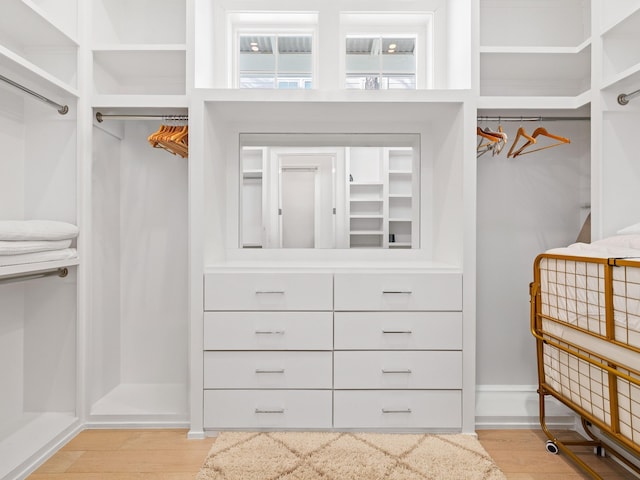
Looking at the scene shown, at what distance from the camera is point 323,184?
2.39m

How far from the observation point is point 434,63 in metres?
2.40

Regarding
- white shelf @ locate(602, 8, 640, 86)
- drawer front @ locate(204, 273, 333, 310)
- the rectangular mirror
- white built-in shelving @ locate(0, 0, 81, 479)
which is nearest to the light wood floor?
white built-in shelving @ locate(0, 0, 81, 479)

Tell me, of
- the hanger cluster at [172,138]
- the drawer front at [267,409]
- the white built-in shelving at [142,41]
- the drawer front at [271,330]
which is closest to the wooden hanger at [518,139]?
the drawer front at [271,330]

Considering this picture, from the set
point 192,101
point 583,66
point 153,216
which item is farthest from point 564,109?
point 153,216

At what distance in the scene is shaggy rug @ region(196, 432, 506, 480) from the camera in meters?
1.63

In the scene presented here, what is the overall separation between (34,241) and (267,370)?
116 cm

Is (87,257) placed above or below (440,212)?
below

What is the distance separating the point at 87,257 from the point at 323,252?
127 centimetres

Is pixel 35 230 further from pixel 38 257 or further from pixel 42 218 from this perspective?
pixel 42 218

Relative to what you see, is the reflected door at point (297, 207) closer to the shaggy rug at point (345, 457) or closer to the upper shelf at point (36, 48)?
the shaggy rug at point (345, 457)

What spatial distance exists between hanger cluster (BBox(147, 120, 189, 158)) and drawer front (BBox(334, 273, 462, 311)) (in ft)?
3.48

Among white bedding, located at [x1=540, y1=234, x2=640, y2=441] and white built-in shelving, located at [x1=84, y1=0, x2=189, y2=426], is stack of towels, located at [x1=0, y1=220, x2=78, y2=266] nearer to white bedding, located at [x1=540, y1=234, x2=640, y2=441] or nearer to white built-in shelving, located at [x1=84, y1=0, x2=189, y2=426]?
white built-in shelving, located at [x1=84, y1=0, x2=189, y2=426]

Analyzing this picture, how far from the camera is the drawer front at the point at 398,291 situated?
76.9 inches

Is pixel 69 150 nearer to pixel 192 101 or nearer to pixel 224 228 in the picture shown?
pixel 192 101
